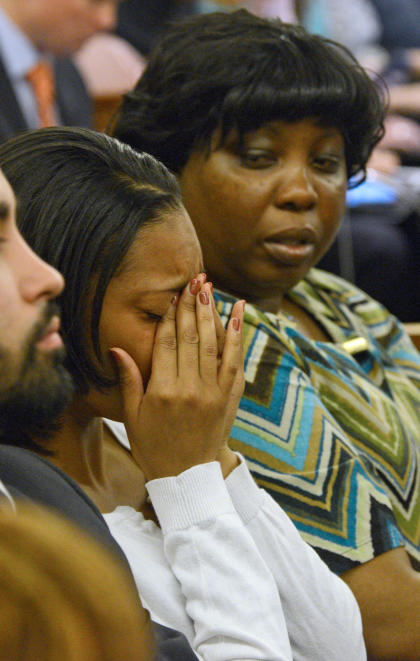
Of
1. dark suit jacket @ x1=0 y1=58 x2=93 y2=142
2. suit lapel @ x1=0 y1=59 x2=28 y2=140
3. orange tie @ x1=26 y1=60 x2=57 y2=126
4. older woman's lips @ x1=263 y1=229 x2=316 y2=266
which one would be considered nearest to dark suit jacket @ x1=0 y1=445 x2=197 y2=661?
older woman's lips @ x1=263 y1=229 x2=316 y2=266

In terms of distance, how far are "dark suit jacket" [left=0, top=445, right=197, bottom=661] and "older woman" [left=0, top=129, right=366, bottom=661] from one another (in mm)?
96

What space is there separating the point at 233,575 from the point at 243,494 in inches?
4.1

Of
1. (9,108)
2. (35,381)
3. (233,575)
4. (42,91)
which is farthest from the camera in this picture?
Result: (42,91)

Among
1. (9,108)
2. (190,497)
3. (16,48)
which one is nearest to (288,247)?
(190,497)

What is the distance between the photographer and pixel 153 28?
11.6ft

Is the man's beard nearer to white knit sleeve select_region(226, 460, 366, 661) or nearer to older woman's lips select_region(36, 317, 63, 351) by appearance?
older woman's lips select_region(36, 317, 63, 351)

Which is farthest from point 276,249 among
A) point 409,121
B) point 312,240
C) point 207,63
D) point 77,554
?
point 409,121

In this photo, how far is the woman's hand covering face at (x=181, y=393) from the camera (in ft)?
3.05

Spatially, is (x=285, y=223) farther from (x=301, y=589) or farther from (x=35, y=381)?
(x=35, y=381)

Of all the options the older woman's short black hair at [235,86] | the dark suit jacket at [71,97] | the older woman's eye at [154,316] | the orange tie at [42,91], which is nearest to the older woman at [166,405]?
the older woman's eye at [154,316]

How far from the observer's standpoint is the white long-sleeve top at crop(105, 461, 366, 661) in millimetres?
868

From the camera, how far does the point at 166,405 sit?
0.93 m

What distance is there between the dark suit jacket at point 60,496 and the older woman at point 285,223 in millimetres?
355

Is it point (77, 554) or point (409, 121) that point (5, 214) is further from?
point (409, 121)
